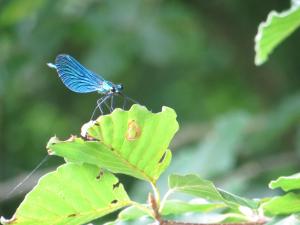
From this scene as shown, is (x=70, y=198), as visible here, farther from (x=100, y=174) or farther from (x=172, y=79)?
(x=172, y=79)

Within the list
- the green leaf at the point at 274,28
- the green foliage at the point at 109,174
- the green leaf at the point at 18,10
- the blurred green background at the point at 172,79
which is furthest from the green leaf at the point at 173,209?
the green leaf at the point at 18,10

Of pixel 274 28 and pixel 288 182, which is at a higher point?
pixel 274 28

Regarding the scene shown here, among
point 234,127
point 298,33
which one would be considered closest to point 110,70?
point 234,127

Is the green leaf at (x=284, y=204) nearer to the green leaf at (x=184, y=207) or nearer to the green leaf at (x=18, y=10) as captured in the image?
the green leaf at (x=184, y=207)

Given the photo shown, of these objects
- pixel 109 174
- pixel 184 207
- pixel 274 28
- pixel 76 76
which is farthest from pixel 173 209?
pixel 274 28

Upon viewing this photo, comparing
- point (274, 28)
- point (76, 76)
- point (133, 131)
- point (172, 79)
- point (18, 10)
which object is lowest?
point (133, 131)

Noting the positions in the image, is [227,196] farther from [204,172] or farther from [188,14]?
[188,14]
